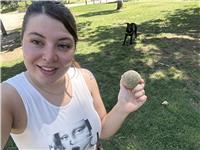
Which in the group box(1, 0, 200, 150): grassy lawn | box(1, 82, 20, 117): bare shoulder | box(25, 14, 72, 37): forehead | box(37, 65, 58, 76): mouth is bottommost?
box(1, 0, 200, 150): grassy lawn

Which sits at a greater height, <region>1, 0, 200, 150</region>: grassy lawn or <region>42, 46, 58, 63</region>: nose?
<region>42, 46, 58, 63</region>: nose

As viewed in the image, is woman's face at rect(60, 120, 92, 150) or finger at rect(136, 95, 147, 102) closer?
woman's face at rect(60, 120, 92, 150)

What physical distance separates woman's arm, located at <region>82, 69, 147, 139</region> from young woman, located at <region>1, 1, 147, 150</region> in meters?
0.20

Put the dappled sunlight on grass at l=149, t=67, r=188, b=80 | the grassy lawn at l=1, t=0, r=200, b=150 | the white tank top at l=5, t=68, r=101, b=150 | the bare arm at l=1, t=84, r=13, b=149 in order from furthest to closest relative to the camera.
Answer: the dappled sunlight on grass at l=149, t=67, r=188, b=80 → the grassy lawn at l=1, t=0, r=200, b=150 → the white tank top at l=5, t=68, r=101, b=150 → the bare arm at l=1, t=84, r=13, b=149

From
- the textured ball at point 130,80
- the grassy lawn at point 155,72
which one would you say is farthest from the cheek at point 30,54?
the grassy lawn at point 155,72

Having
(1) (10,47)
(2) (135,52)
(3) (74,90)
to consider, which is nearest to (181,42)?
(2) (135,52)

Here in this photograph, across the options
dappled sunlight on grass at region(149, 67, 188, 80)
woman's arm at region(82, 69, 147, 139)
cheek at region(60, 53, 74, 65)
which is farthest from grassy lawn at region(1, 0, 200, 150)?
cheek at region(60, 53, 74, 65)

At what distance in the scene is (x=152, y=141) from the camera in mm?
4625

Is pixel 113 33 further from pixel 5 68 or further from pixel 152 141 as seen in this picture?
pixel 152 141

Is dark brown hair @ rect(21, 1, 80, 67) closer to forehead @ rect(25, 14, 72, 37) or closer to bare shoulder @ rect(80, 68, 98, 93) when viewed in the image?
forehead @ rect(25, 14, 72, 37)

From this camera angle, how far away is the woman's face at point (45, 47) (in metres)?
1.63

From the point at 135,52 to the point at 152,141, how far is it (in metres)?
3.95

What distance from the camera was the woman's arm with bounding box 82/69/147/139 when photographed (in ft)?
6.49

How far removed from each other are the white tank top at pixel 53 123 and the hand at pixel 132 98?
0.24m
